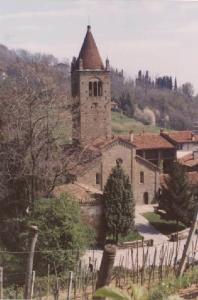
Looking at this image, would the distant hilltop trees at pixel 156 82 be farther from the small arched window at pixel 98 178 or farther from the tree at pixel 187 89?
the small arched window at pixel 98 178

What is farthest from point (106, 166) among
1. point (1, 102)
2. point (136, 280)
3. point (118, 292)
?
point (118, 292)

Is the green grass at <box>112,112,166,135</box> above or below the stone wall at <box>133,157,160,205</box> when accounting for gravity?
above

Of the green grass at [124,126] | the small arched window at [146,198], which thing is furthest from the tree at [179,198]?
the green grass at [124,126]

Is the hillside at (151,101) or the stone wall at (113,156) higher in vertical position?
the hillside at (151,101)

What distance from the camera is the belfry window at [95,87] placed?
41406mm

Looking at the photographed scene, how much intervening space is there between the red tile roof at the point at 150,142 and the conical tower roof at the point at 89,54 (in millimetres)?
7660

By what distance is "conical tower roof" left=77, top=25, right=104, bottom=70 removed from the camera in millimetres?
41000

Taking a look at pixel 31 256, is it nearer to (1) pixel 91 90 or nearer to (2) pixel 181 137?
(1) pixel 91 90

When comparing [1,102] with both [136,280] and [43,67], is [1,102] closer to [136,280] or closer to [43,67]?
[43,67]

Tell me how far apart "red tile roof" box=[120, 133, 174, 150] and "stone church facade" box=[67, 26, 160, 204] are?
334 cm

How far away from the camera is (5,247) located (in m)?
22.2

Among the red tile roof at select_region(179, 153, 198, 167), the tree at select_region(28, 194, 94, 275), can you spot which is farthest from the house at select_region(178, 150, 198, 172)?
the tree at select_region(28, 194, 94, 275)

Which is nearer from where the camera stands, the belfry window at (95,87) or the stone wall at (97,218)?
the stone wall at (97,218)

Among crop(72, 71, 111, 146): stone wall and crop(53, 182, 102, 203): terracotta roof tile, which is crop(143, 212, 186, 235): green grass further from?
crop(72, 71, 111, 146): stone wall
